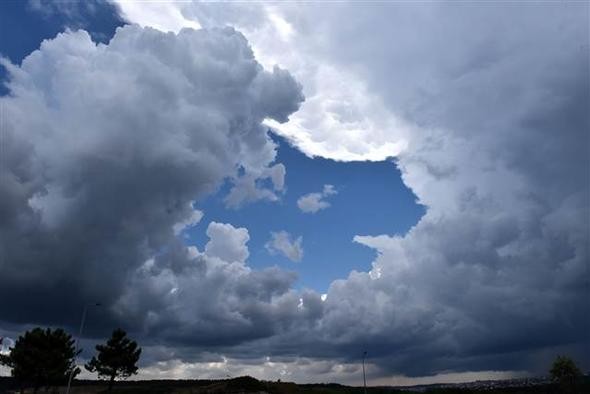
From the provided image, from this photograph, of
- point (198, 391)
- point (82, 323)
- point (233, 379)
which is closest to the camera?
point (82, 323)

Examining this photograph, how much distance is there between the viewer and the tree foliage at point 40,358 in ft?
246

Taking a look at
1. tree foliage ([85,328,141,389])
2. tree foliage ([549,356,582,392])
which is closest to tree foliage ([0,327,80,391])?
tree foliage ([85,328,141,389])

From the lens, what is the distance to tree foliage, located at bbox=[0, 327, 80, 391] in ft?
246

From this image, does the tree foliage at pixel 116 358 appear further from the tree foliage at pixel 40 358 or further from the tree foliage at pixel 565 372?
the tree foliage at pixel 565 372

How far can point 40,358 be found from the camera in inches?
2963

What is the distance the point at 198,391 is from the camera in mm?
90125

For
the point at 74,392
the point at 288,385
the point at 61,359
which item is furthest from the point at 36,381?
the point at 288,385

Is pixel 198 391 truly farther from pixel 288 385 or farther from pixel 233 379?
pixel 288 385

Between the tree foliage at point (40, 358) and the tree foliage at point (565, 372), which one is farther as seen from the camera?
the tree foliage at point (565, 372)

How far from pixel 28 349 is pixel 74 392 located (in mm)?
15827

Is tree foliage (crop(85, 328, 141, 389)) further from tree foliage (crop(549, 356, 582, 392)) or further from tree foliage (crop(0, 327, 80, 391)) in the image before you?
tree foliage (crop(549, 356, 582, 392))

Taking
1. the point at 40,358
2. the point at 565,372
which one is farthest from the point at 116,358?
the point at 565,372

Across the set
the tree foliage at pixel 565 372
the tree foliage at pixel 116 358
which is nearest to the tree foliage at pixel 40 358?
the tree foliage at pixel 116 358

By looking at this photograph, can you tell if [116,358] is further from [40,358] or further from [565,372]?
[565,372]
